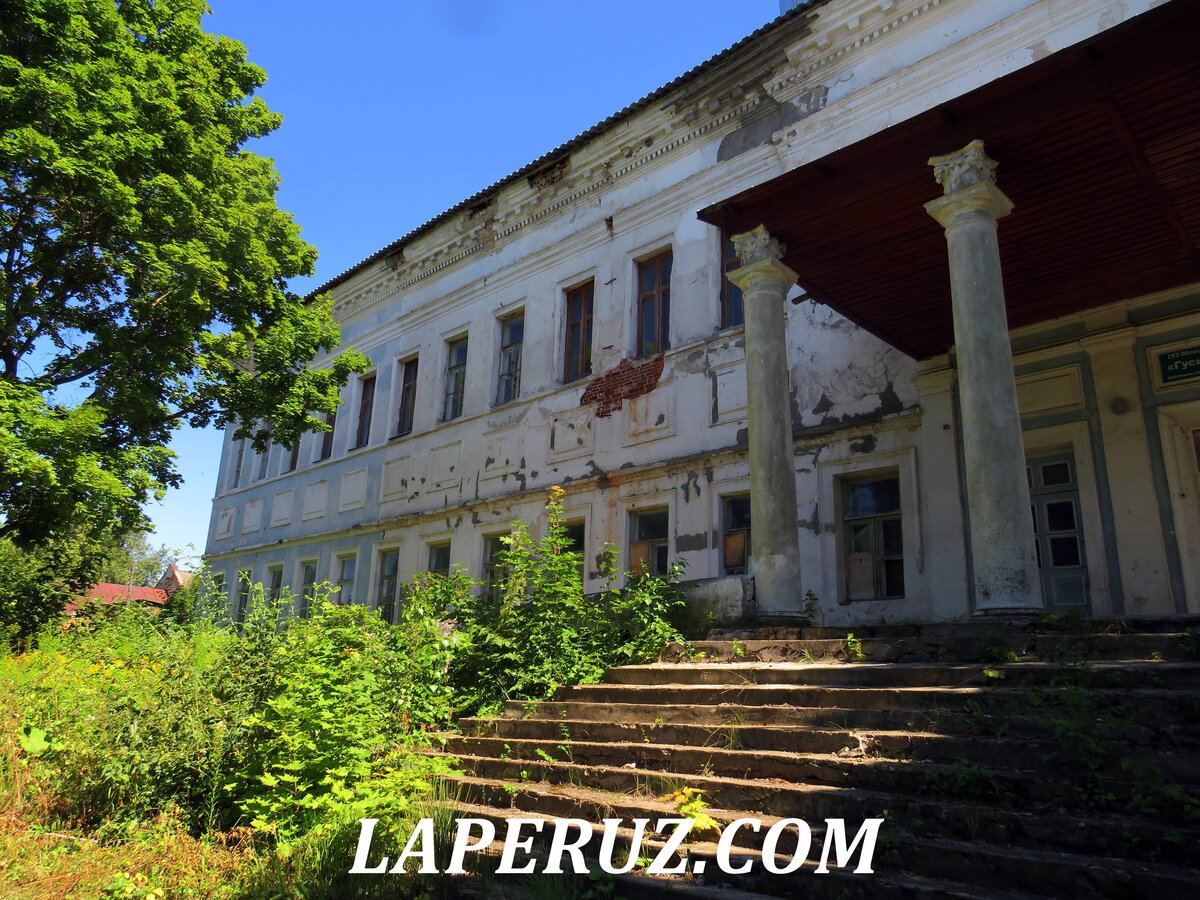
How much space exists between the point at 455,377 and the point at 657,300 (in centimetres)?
596

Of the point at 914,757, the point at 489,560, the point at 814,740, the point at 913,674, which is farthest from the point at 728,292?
the point at 914,757

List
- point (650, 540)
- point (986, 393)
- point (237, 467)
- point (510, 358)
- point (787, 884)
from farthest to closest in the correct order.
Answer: point (237, 467) → point (510, 358) → point (650, 540) → point (986, 393) → point (787, 884)

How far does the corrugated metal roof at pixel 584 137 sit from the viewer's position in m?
12.1

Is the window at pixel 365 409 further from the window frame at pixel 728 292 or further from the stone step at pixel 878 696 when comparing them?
the stone step at pixel 878 696

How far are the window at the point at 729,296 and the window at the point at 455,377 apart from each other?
6.67 m

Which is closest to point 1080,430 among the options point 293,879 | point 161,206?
point 293,879

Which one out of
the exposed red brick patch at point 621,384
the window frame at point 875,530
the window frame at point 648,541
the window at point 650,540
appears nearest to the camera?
the window frame at point 875,530

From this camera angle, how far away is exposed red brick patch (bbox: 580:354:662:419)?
13344mm

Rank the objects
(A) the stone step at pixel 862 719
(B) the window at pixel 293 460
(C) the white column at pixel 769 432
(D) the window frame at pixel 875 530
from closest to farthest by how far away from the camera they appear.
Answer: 1. (A) the stone step at pixel 862 719
2. (C) the white column at pixel 769 432
3. (D) the window frame at pixel 875 530
4. (B) the window at pixel 293 460

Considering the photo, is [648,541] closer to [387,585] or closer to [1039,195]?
[1039,195]

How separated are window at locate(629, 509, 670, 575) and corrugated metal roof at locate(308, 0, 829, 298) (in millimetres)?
6878

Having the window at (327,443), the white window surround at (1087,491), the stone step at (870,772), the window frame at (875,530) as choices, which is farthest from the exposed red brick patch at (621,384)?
the window at (327,443)

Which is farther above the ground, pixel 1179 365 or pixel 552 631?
pixel 1179 365

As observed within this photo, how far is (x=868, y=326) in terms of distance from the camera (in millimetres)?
10195
